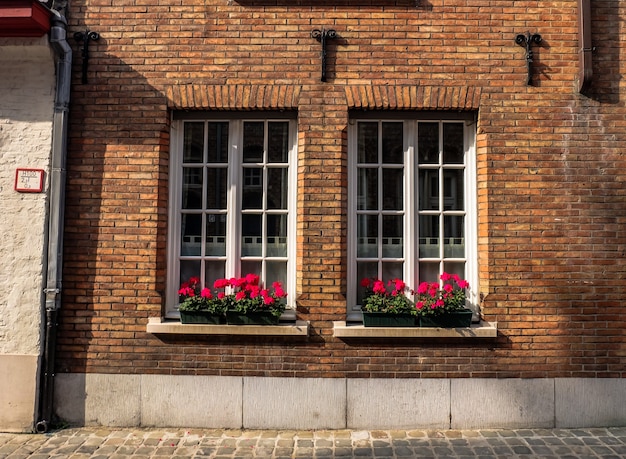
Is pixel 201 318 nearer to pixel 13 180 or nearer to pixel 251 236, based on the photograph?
pixel 251 236

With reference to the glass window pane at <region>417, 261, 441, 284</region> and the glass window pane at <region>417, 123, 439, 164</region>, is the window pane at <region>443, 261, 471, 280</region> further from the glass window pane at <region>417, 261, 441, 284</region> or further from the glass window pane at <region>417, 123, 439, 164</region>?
the glass window pane at <region>417, 123, 439, 164</region>

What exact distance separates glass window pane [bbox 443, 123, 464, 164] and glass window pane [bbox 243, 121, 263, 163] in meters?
2.20

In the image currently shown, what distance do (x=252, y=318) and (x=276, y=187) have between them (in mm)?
1568

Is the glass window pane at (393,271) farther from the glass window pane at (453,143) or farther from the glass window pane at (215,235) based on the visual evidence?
the glass window pane at (215,235)

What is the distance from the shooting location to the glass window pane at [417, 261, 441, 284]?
579 centimetres

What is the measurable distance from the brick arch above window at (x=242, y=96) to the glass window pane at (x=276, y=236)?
130cm

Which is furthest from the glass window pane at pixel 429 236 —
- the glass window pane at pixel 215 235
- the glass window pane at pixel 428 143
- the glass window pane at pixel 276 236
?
the glass window pane at pixel 215 235

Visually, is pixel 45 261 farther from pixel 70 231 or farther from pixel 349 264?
pixel 349 264

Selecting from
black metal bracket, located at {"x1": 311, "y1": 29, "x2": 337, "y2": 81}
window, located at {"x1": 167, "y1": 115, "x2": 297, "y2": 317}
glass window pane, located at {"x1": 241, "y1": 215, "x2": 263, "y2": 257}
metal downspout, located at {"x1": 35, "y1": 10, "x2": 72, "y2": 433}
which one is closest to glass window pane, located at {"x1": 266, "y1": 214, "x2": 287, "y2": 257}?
window, located at {"x1": 167, "y1": 115, "x2": 297, "y2": 317}

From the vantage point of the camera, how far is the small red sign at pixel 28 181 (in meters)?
5.46

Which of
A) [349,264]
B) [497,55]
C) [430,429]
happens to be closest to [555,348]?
[430,429]

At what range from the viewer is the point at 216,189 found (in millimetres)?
5879

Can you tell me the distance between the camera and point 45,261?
17.9 feet

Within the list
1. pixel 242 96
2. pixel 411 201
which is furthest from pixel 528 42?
pixel 242 96
